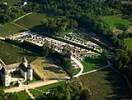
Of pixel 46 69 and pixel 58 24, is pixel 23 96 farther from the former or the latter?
pixel 58 24

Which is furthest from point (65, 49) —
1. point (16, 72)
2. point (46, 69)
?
point (16, 72)

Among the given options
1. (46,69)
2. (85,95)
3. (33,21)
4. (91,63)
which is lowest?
(91,63)

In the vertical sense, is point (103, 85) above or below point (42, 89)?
below

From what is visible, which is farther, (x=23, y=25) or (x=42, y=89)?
(x=23, y=25)

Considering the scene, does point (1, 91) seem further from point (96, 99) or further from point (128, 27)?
point (128, 27)

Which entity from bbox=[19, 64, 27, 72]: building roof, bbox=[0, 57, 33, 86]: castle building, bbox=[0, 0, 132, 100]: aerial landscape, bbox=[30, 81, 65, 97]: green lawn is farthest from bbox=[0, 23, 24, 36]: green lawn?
bbox=[30, 81, 65, 97]: green lawn

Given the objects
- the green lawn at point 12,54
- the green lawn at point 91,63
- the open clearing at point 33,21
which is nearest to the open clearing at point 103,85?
the green lawn at point 91,63
